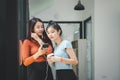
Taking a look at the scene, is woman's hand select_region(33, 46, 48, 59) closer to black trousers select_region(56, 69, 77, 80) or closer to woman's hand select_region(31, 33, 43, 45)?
woman's hand select_region(31, 33, 43, 45)

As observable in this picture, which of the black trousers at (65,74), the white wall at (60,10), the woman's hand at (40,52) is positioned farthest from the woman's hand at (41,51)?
the white wall at (60,10)

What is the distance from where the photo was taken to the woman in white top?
9.31ft

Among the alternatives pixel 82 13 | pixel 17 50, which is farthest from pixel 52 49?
pixel 82 13

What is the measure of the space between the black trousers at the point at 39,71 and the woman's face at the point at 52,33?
1.12 ft

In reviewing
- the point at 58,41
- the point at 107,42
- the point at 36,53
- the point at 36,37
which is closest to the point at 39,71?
the point at 36,53

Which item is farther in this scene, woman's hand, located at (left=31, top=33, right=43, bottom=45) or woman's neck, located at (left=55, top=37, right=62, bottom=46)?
woman's neck, located at (left=55, top=37, right=62, bottom=46)

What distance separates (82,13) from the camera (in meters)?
6.53

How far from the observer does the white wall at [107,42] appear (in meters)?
5.86

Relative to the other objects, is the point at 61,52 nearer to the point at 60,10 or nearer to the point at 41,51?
the point at 41,51

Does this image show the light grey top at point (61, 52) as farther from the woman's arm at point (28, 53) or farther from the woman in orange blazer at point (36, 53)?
the woman's arm at point (28, 53)

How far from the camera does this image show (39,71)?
2.58m

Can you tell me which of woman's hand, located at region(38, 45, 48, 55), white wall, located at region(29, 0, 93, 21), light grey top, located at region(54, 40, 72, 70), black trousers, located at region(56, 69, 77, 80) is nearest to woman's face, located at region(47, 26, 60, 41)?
light grey top, located at region(54, 40, 72, 70)

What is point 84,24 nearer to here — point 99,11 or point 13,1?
point 99,11

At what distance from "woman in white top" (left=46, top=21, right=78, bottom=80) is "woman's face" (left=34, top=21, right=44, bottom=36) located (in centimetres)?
14
